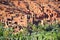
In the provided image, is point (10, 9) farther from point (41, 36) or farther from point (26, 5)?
point (41, 36)

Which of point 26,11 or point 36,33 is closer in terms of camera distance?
point 36,33

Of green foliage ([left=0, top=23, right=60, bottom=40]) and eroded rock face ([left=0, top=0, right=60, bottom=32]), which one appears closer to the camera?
green foliage ([left=0, top=23, right=60, bottom=40])

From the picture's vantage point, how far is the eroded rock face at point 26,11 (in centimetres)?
318

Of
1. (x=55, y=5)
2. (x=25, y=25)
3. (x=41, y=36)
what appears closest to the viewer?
(x=41, y=36)

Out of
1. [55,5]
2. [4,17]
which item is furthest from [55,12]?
[4,17]

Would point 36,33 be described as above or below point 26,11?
below

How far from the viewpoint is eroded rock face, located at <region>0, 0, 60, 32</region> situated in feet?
10.4

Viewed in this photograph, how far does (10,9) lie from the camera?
3.23 meters

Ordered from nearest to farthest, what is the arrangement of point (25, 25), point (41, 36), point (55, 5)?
point (41, 36)
point (25, 25)
point (55, 5)

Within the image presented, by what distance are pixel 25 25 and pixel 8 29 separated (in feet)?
0.85

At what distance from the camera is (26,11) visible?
129 inches

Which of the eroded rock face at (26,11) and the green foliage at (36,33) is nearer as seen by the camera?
the green foliage at (36,33)

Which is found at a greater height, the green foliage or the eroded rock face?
the eroded rock face

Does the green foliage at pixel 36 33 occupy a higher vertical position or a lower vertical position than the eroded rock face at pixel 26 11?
lower
